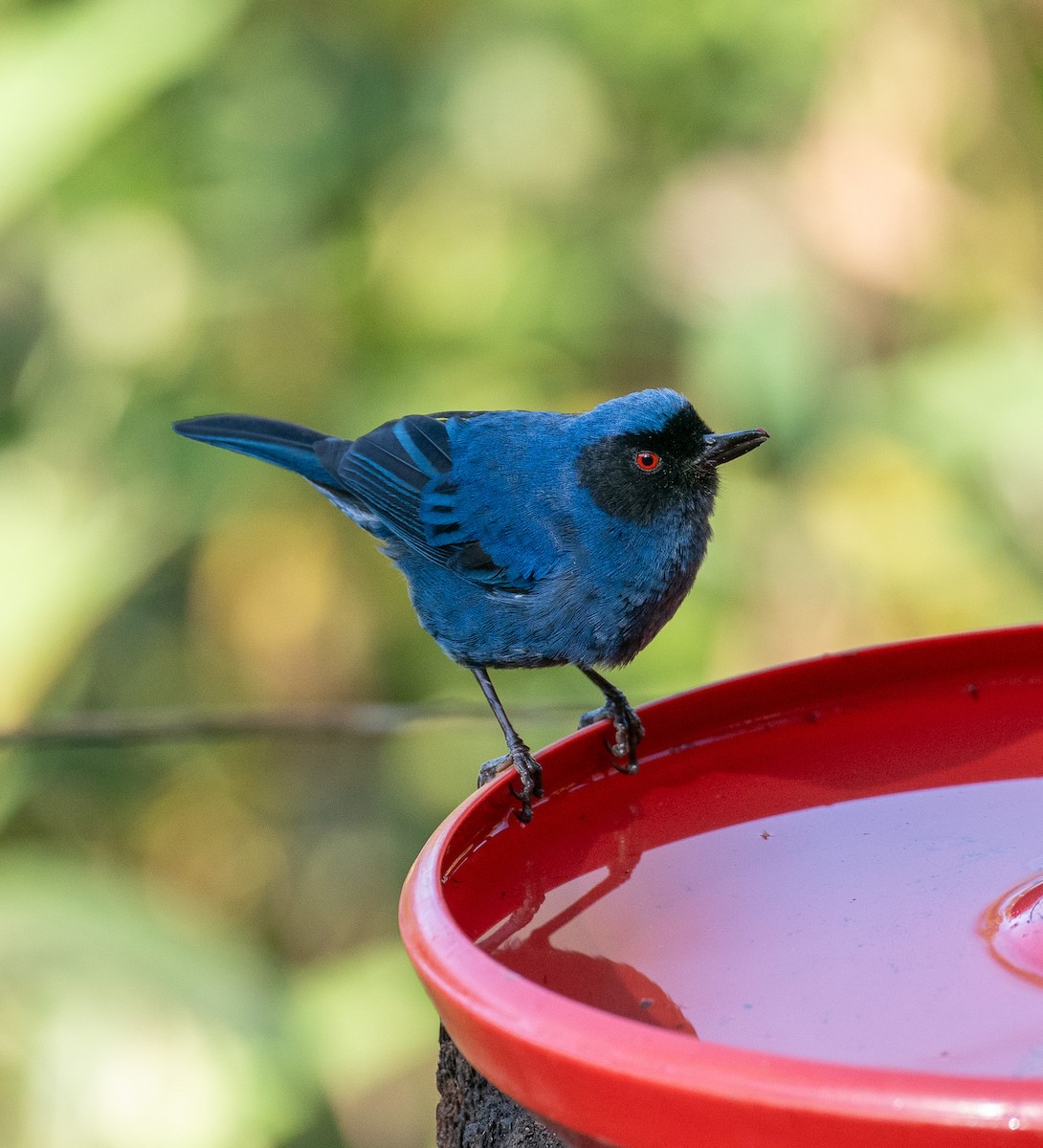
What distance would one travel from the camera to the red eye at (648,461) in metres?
3.48

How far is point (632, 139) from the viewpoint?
21.6 feet

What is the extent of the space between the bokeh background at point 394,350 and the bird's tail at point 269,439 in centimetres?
174

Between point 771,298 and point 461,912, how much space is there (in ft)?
14.5

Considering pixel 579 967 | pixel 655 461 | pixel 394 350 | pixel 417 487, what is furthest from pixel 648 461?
pixel 394 350

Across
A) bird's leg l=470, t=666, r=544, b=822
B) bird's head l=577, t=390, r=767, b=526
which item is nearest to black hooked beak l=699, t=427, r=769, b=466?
bird's head l=577, t=390, r=767, b=526

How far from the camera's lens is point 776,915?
6.72 ft

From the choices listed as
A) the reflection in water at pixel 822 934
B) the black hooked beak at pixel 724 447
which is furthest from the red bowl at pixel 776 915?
the black hooked beak at pixel 724 447

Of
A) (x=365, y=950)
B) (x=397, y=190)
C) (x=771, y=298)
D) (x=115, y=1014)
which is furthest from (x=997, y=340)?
(x=115, y=1014)

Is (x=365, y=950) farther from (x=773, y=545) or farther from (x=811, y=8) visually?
(x=811, y=8)

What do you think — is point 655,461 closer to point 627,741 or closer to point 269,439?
point 627,741

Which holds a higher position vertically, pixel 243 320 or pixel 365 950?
pixel 243 320

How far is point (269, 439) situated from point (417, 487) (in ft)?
2.05

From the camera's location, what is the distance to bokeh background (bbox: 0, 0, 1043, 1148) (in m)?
5.84

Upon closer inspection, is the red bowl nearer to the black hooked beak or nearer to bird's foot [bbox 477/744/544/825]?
bird's foot [bbox 477/744/544/825]
